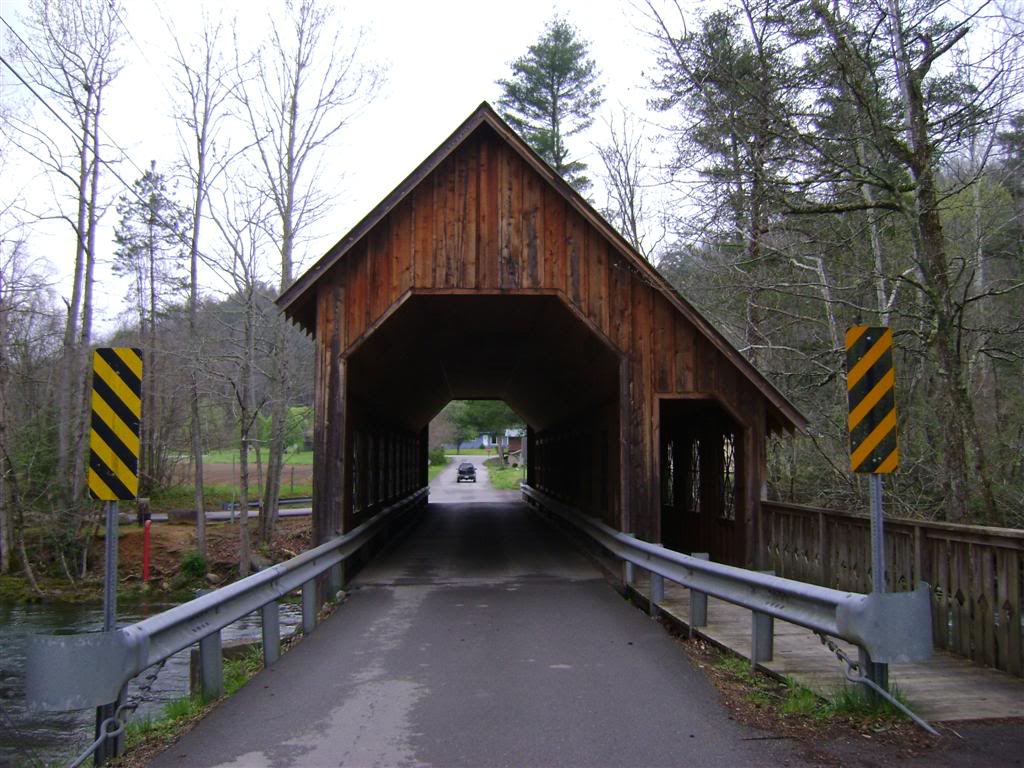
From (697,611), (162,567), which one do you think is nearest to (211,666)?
(697,611)

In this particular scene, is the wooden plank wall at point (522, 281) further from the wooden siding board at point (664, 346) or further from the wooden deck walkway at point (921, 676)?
the wooden deck walkway at point (921, 676)

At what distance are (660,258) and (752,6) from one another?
13585mm

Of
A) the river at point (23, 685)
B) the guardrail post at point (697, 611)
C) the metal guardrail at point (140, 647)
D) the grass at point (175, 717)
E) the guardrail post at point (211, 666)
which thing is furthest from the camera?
the river at point (23, 685)

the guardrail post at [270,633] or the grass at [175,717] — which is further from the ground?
the guardrail post at [270,633]

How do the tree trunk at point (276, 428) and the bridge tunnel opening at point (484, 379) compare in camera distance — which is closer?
the bridge tunnel opening at point (484, 379)

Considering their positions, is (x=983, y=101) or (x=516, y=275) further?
(x=516, y=275)

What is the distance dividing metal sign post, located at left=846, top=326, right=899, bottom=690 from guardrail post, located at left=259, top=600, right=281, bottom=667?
460 cm

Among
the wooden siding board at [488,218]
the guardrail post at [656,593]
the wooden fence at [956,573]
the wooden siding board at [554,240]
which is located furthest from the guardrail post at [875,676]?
the wooden siding board at [488,218]

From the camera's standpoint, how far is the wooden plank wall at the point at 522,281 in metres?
11.1

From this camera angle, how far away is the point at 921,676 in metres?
5.87

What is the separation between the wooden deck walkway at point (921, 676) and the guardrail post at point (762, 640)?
0.24 feet

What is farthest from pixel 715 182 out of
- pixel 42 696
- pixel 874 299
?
pixel 42 696

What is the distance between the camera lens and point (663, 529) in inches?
642

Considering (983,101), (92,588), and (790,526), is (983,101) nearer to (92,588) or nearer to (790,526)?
(790,526)
